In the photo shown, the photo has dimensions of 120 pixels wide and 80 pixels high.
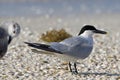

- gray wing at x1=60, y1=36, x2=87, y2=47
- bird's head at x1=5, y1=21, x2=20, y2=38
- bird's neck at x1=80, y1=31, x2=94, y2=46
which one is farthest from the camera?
bird's neck at x1=80, y1=31, x2=94, y2=46

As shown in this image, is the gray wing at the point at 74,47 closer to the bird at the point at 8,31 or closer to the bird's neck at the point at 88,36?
the bird's neck at the point at 88,36

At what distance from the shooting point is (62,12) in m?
26.1

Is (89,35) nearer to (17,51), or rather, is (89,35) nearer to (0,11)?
(17,51)

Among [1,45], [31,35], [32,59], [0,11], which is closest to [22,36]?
[31,35]

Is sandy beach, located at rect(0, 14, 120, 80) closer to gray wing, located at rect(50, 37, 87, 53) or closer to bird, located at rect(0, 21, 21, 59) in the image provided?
gray wing, located at rect(50, 37, 87, 53)

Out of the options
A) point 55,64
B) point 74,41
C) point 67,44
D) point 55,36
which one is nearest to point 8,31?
point 67,44

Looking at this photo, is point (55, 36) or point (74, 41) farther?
point (55, 36)

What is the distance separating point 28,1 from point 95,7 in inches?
148

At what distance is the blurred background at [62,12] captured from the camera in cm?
2081

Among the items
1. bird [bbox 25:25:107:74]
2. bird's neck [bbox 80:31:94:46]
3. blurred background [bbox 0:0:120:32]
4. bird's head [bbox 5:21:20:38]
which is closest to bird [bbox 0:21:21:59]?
bird's head [bbox 5:21:20:38]

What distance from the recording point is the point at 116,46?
13430 mm

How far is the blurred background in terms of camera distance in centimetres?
2081

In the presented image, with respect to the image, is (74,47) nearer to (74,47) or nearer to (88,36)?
(74,47)

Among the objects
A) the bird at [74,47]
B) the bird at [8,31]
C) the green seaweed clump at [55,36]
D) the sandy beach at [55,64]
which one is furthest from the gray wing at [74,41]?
the green seaweed clump at [55,36]
